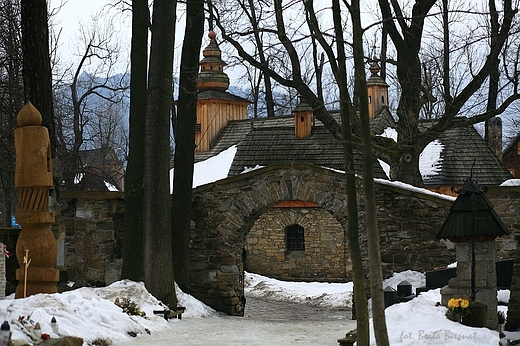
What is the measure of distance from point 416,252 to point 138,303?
603cm

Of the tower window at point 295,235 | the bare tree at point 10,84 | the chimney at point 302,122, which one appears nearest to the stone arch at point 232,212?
the bare tree at point 10,84

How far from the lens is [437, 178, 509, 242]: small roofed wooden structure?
11.4 meters

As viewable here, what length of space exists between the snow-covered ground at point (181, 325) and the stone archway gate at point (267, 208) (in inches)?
112

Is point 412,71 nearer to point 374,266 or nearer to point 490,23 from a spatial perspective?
point 490,23

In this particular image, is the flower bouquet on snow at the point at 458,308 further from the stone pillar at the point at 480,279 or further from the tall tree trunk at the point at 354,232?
the tall tree trunk at the point at 354,232

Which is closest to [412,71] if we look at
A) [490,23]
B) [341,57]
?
[490,23]

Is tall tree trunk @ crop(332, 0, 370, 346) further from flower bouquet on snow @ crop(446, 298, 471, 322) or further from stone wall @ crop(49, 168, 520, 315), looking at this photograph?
stone wall @ crop(49, 168, 520, 315)

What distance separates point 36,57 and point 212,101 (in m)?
29.6

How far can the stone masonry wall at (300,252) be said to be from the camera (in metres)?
32.8

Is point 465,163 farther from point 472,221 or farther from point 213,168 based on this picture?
point 472,221

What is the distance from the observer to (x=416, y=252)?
17797mm

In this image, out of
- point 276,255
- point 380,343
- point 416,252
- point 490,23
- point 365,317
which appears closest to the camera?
point 380,343

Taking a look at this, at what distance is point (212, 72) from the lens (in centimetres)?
4453

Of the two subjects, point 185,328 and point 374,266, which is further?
point 185,328
